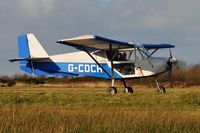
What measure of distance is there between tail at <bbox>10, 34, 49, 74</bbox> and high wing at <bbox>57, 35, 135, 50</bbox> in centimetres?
582

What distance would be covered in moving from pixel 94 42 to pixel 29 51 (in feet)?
29.8

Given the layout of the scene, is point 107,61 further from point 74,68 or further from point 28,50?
point 28,50

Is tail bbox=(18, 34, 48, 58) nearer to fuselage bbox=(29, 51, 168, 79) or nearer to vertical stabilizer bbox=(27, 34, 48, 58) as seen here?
vertical stabilizer bbox=(27, 34, 48, 58)

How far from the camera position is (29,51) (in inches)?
1542

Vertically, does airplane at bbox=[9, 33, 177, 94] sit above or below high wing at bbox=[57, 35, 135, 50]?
below

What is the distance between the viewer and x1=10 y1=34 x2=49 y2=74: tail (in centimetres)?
3788

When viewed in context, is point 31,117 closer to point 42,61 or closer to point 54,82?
point 42,61

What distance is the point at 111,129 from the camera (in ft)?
37.3

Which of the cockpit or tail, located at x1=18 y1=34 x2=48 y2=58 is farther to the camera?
tail, located at x1=18 y1=34 x2=48 y2=58

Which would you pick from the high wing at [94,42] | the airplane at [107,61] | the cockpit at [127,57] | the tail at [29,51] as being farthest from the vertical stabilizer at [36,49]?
the cockpit at [127,57]

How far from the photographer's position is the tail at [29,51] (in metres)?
37.9

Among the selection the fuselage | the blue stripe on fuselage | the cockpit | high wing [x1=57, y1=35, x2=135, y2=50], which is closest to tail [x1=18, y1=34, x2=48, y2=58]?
the blue stripe on fuselage

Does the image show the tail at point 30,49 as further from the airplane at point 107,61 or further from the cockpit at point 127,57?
the cockpit at point 127,57

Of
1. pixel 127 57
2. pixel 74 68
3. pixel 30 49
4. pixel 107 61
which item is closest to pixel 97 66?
pixel 107 61
